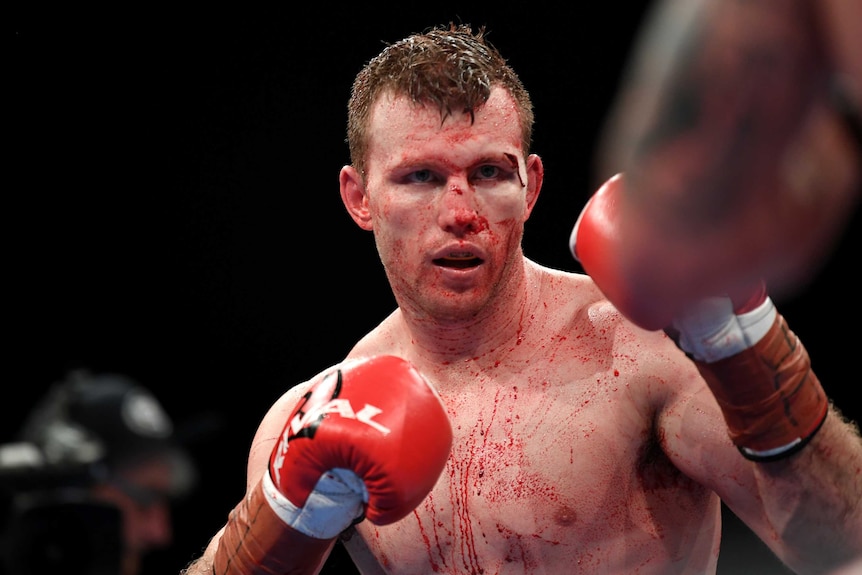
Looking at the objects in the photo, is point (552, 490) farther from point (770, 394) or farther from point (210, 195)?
point (210, 195)

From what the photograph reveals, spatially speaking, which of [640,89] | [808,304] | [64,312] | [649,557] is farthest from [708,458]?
[64,312]

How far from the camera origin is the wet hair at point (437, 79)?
6.11ft

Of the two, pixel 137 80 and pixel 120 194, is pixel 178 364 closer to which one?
pixel 120 194

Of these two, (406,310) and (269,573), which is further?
(406,310)

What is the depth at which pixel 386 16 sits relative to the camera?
3682mm

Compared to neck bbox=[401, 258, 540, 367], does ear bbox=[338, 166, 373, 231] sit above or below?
above

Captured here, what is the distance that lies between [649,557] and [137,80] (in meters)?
2.64

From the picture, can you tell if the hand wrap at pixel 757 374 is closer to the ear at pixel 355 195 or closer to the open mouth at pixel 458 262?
the open mouth at pixel 458 262

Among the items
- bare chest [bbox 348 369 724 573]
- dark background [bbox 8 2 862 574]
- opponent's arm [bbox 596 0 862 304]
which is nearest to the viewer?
opponent's arm [bbox 596 0 862 304]

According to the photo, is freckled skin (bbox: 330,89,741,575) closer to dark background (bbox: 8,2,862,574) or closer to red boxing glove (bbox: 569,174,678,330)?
red boxing glove (bbox: 569,174,678,330)

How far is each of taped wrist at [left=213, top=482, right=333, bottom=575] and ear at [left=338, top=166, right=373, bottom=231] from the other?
1.95 feet

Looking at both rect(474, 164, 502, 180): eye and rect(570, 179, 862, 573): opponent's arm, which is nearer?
rect(570, 179, 862, 573): opponent's arm

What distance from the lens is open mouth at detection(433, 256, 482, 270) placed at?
6.04 feet

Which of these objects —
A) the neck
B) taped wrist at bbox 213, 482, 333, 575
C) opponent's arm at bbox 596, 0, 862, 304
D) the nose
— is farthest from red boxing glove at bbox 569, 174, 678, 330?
taped wrist at bbox 213, 482, 333, 575
